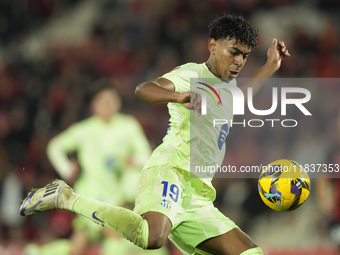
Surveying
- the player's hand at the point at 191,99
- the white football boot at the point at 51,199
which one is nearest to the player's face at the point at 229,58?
the player's hand at the point at 191,99

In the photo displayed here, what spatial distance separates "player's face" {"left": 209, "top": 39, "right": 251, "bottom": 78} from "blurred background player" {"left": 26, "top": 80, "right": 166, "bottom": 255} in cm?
226

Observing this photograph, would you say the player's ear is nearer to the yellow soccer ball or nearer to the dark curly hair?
the dark curly hair

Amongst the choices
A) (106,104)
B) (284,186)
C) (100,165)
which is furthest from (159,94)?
(106,104)

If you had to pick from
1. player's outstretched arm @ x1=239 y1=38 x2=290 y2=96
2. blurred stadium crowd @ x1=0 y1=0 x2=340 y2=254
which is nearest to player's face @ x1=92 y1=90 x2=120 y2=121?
blurred stadium crowd @ x1=0 y1=0 x2=340 y2=254

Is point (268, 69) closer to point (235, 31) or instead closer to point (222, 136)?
point (235, 31)

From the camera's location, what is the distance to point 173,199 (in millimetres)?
2480

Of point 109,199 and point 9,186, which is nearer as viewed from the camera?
point 109,199

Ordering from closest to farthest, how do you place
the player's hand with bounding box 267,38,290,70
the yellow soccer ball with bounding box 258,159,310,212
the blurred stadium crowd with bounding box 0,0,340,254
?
the yellow soccer ball with bounding box 258,159,310,212 → the player's hand with bounding box 267,38,290,70 → the blurred stadium crowd with bounding box 0,0,340,254

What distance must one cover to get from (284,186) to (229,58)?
906 mm

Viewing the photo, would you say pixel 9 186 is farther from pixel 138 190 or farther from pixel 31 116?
pixel 138 190

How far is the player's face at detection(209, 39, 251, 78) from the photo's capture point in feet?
9.09

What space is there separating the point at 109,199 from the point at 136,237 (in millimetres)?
2557

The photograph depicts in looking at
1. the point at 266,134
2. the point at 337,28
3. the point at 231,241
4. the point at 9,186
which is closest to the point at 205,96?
the point at 231,241

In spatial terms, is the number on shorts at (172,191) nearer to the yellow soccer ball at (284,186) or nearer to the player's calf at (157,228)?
the player's calf at (157,228)
